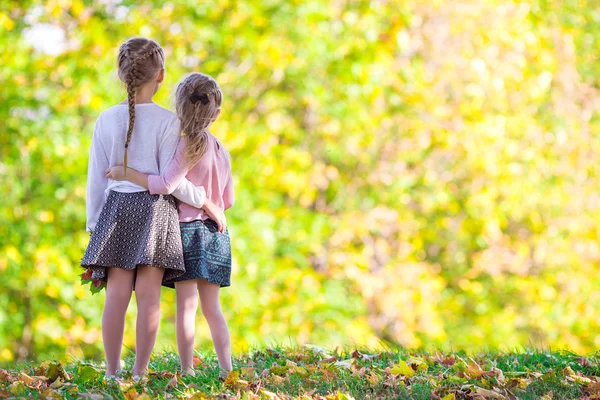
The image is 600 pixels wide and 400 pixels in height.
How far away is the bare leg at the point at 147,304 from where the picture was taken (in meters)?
3.33

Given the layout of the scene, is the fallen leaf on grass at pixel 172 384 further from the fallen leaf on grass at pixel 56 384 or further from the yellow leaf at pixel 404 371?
the yellow leaf at pixel 404 371

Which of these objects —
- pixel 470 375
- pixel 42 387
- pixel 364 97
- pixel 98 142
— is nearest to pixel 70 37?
pixel 364 97

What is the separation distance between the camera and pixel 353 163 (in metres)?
8.19

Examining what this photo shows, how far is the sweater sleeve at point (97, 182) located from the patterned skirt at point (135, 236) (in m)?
0.07

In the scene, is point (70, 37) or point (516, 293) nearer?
point (70, 37)

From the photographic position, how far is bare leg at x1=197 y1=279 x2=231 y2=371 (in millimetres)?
3496

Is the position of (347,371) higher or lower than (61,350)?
higher

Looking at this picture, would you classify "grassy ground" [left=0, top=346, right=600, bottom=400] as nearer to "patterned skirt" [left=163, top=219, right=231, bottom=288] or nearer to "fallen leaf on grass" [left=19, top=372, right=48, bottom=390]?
"fallen leaf on grass" [left=19, top=372, right=48, bottom=390]

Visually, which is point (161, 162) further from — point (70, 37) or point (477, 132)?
point (477, 132)

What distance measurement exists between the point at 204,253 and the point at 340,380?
75 cm

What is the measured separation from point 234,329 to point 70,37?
2792 millimetres

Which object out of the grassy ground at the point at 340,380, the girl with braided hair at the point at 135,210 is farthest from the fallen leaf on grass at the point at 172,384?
the girl with braided hair at the point at 135,210

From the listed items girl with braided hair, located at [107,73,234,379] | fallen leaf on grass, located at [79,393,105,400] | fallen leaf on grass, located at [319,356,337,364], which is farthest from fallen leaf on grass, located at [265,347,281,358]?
fallen leaf on grass, located at [79,393,105,400]

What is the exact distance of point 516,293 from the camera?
990 cm
